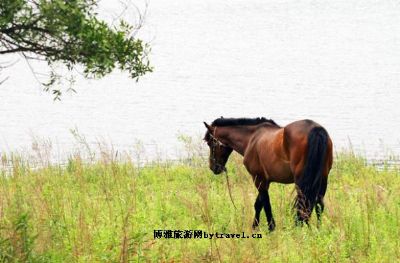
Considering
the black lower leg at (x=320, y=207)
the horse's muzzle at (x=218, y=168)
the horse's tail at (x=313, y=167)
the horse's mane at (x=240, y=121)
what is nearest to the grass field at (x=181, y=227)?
the black lower leg at (x=320, y=207)

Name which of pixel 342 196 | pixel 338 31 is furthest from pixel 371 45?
pixel 342 196

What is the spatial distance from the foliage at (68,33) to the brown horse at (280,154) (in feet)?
9.02

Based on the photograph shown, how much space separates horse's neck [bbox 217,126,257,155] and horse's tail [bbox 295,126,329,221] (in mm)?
2035

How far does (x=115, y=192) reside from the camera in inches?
460

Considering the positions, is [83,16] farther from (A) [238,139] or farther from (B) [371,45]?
(B) [371,45]

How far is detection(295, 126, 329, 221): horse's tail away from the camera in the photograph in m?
9.05

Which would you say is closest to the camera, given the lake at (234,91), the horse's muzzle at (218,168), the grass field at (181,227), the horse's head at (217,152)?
the grass field at (181,227)

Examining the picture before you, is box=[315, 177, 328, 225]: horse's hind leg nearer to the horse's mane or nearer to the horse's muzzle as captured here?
the horse's mane

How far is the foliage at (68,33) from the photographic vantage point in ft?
22.1

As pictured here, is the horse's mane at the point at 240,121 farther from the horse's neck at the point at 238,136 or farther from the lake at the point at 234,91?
the lake at the point at 234,91

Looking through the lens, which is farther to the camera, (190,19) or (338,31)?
(190,19)

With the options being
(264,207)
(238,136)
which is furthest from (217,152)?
(264,207)

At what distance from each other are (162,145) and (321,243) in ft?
58.3

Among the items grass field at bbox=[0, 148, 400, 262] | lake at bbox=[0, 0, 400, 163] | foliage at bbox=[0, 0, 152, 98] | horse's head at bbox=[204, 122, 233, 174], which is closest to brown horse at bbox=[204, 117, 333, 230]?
horse's head at bbox=[204, 122, 233, 174]
